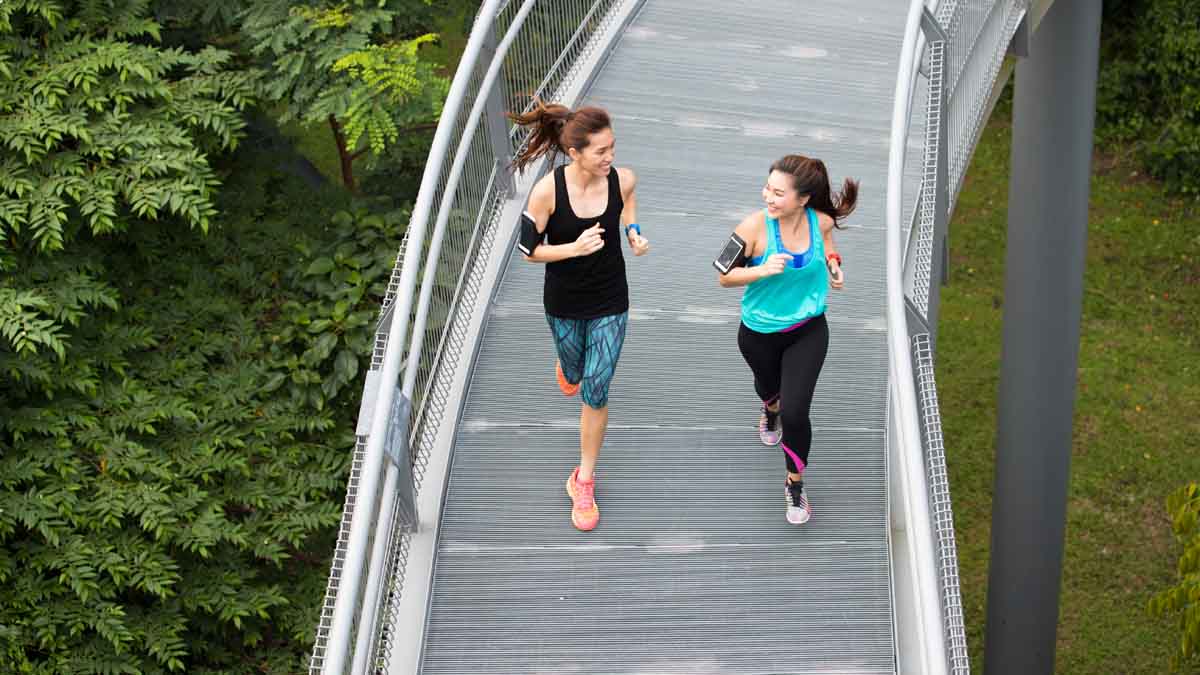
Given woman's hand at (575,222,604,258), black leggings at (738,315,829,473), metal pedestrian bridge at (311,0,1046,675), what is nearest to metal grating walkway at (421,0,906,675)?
metal pedestrian bridge at (311,0,1046,675)

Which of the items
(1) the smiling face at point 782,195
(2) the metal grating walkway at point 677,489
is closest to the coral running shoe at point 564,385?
(2) the metal grating walkway at point 677,489

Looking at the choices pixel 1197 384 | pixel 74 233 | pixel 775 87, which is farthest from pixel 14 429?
pixel 1197 384

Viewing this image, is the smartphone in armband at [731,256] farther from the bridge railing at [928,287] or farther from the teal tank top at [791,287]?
the bridge railing at [928,287]

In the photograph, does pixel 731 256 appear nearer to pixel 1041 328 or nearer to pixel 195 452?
pixel 195 452

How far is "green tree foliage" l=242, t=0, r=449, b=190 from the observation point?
348 inches

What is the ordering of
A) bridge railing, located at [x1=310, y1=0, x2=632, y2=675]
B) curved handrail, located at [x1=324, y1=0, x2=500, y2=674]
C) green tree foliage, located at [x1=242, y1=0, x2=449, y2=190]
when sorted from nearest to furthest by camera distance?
curved handrail, located at [x1=324, y1=0, x2=500, y2=674]
bridge railing, located at [x1=310, y1=0, x2=632, y2=675]
green tree foliage, located at [x1=242, y1=0, x2=449, y2=190]

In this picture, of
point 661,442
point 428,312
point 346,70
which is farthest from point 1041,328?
point 428,312

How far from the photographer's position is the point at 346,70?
362 inches

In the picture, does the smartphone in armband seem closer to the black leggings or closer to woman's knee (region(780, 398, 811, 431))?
the black leggings

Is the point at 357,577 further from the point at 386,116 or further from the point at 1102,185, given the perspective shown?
the point at 1102,185

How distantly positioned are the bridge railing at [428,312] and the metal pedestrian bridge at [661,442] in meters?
0.02

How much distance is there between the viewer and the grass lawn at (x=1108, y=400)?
1382 cm

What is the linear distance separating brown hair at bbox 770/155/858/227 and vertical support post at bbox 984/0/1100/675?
5.30 metres

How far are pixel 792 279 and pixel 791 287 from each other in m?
0.03
